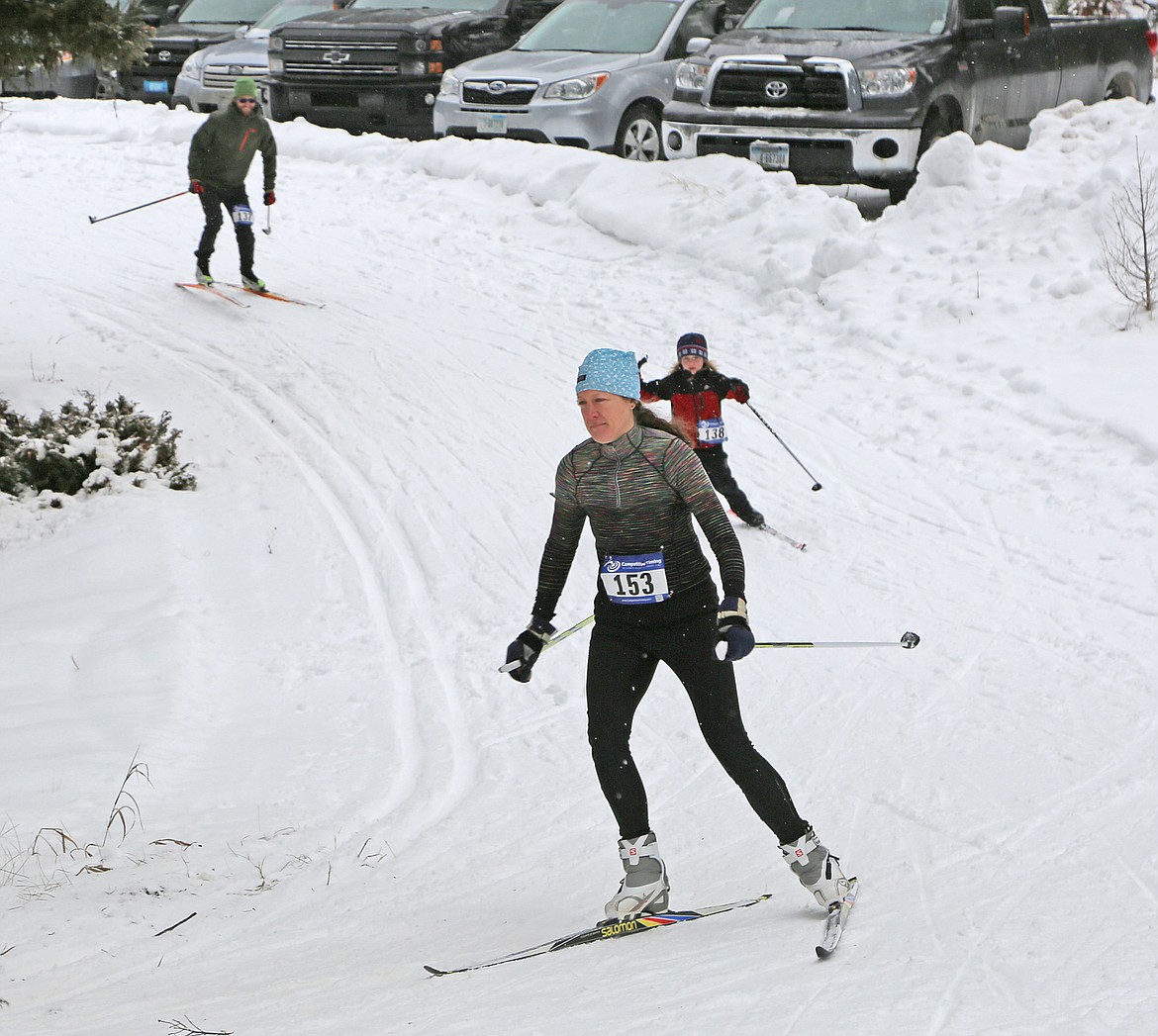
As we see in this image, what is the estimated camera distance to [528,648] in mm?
4578

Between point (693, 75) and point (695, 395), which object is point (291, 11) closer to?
point (693, 75)

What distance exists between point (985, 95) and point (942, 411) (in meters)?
5.44

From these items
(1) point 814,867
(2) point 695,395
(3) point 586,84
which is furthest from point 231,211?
(1) point 814,867

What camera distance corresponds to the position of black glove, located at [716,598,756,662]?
415 cm

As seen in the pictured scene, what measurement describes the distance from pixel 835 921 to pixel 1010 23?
39.2 ft

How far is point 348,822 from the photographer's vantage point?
5770 millimetres

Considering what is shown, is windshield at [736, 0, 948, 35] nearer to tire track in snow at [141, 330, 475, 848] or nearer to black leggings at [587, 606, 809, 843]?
tire track in snow at [141, 330, 475, 848]

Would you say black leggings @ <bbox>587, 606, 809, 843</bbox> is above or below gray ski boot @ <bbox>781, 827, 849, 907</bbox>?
above

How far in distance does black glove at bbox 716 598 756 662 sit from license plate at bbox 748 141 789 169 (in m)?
9.84

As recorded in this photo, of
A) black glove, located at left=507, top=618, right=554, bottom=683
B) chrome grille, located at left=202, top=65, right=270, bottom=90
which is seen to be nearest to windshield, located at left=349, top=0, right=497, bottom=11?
chrome grille, located at left=202, top=65, right=270, bottom=90

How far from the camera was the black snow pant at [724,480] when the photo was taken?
832 centimetres

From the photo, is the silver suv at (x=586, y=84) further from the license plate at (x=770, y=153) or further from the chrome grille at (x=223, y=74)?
the chrome grille at (x=223, y=74)

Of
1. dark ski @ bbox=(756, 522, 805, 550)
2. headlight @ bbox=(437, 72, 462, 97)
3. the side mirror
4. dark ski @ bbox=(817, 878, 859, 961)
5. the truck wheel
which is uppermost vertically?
the side mirror

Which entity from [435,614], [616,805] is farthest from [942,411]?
[616,805]
